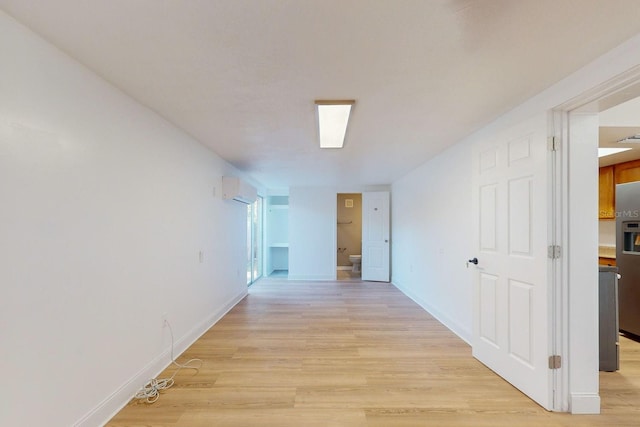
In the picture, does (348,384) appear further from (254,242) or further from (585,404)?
(254,242)

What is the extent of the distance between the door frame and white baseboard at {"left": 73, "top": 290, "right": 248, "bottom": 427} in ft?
9.63

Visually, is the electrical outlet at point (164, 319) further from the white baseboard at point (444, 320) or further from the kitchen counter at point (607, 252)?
the kitchen counter at point (607, 252)

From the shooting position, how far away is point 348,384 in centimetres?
225

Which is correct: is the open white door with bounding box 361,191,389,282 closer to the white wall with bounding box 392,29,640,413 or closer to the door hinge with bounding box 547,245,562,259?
the white wall with bounding box 392,29,640,413

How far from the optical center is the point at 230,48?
1.50 metres

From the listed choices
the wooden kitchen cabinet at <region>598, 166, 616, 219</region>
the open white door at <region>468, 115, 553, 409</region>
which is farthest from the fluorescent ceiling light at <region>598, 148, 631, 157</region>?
the open white door at <region>468, 115, 553, 409</region>

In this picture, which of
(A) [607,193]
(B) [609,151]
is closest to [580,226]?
(B) [609,151]

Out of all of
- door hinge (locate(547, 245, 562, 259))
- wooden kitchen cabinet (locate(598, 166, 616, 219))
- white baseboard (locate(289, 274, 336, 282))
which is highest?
wooden kitchen cabinet (locate(598, 166, 616, 219))

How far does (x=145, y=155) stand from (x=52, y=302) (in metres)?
1.21

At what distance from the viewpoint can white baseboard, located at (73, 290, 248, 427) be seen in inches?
68.3

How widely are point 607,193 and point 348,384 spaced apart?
14.4ft

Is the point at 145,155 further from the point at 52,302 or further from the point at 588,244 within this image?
the point at 588,244

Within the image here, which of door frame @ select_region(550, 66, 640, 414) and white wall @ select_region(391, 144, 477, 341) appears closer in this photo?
door frame @ select_region(550, 66, 640, 414)

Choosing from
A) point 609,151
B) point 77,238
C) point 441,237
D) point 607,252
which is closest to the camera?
point 77,238
